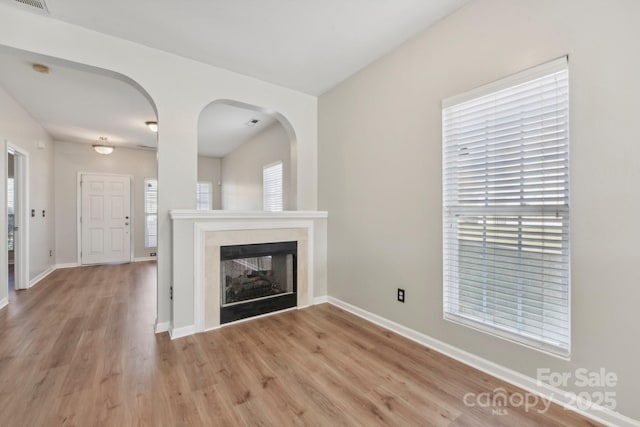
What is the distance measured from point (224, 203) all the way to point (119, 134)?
2.87 meters

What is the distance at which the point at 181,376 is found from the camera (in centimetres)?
193

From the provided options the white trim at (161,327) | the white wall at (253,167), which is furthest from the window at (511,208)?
the white wall at (253,167)

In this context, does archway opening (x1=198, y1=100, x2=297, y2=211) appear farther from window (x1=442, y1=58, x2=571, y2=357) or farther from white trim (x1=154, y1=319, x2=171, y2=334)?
window (x1=442, y1=58, x2=571, y2=357)

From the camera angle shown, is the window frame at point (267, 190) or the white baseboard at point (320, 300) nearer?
the white baseboard at point (320, 300)

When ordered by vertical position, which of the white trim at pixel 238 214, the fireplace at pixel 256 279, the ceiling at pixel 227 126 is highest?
the ceiling at pixel 227 126

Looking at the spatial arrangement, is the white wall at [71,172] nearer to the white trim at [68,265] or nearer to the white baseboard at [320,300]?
the white trim at [68,265]

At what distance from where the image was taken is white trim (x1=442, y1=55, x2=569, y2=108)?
1.62m

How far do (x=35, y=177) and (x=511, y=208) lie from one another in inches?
263

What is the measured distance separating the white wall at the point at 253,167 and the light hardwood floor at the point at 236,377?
2.55 metres

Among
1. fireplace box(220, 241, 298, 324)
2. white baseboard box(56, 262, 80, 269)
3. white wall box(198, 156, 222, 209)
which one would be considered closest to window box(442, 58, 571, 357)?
fireplace box(220, 241, 298, 324)

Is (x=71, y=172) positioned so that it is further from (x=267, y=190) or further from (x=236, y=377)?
(x=236, y=377)

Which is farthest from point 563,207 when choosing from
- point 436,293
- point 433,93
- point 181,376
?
point 181,376

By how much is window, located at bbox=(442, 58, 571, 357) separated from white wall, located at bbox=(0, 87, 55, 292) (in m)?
5.08

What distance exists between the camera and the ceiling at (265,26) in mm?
2068
